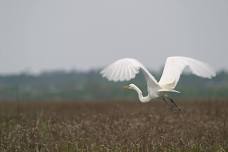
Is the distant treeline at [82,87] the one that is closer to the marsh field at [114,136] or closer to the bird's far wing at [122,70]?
the marsh field at [114,136]

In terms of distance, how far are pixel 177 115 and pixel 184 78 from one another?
64002mm

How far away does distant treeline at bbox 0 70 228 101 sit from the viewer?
42.4m

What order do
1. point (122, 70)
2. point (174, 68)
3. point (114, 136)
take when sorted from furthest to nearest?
1. point (174, 68)
2. point (122, 70)
3. point (114, 136)

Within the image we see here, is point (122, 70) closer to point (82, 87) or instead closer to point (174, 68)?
point (174, 68)

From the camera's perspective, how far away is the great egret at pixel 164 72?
9.94 m

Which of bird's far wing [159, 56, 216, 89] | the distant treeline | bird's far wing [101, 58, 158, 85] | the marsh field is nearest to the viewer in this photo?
the marsh field

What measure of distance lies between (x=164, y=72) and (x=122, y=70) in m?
1.45

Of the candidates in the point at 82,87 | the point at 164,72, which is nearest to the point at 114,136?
the point at 164,72

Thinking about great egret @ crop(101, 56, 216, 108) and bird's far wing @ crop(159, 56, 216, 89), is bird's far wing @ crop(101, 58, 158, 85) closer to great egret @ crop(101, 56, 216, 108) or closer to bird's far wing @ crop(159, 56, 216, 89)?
great egret @ crop(101, 56, 216, 108)

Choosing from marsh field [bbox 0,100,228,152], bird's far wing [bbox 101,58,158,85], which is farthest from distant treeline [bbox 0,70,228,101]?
bird's far wing [bbox 101,58,158,85]

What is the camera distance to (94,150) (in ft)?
28.3

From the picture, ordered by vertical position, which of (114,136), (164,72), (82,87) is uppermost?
(164,72)

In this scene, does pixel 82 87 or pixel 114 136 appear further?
pixel 82 87

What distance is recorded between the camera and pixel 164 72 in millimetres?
11234
